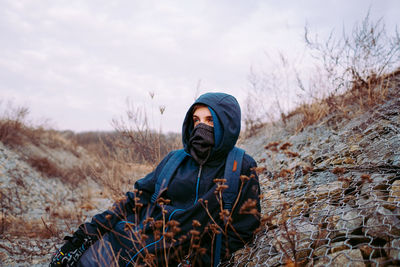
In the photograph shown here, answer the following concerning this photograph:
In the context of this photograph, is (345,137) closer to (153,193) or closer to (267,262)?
(267,262)

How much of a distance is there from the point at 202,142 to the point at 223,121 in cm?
25

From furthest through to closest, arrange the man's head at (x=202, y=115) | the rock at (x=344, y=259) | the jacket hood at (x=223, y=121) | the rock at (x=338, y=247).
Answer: the man's head at (x=202, y=115), the jacket hood at (x=223, y=121), the rock at (x=338, y=247), the rock at (x=344, y=259)

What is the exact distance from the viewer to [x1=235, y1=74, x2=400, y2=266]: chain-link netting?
1.40 metres

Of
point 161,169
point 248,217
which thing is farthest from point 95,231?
point 248,217

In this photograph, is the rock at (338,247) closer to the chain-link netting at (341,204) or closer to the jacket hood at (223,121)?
the chain-link netting at (341,204)

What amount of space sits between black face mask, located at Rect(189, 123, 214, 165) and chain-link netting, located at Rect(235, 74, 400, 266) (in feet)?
1.51

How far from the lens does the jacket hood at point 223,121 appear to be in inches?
79.5

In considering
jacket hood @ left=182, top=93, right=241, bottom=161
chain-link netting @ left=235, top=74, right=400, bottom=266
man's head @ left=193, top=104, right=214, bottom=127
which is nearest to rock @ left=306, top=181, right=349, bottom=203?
chain-link netting @ left=235, top=74, right=400, bottom=266

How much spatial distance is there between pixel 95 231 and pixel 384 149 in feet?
9.82

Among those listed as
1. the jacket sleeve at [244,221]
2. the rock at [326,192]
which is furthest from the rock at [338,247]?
the rock at [326,192]

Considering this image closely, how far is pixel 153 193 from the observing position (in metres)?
2.21

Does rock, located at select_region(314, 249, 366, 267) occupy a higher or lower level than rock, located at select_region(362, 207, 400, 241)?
lower

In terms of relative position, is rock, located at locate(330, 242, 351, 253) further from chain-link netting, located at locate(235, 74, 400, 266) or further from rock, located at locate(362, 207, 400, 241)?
rock, located at locate(362, 207, 400, 241)

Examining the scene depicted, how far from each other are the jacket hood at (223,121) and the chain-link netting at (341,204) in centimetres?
31
